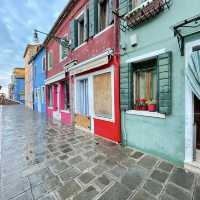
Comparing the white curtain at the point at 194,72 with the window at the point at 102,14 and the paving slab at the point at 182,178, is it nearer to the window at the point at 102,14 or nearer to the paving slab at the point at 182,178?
the paving slab at the point at 182,178

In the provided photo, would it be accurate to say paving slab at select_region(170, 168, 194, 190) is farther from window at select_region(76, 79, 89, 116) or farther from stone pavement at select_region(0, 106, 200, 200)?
window at select_region(76, 79, 89, 116)

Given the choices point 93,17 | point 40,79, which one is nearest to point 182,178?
point 93,17

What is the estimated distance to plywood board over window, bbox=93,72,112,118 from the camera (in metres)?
5.33

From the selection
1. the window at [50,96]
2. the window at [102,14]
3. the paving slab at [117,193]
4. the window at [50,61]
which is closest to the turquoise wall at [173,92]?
the paving slab at [117,193]

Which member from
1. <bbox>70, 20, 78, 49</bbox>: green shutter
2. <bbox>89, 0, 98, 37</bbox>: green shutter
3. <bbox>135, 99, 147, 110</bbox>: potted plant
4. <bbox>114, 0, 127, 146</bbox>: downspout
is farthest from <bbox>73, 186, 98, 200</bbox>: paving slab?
<bbox>70, 20, 78, 49</bbox>: green shutter

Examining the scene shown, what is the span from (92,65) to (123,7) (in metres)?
2.18

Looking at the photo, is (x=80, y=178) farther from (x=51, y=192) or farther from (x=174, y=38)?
(x=174, y=38)

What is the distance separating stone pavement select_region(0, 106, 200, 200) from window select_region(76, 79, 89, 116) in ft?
9.31

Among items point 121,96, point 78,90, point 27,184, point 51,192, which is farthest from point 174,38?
point 78,90

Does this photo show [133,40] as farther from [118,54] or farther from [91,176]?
[91,176]

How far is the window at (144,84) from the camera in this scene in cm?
402

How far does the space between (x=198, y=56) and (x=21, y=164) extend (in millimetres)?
4584

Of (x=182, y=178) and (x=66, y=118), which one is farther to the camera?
(x=66, y=118)

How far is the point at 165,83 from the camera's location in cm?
342
